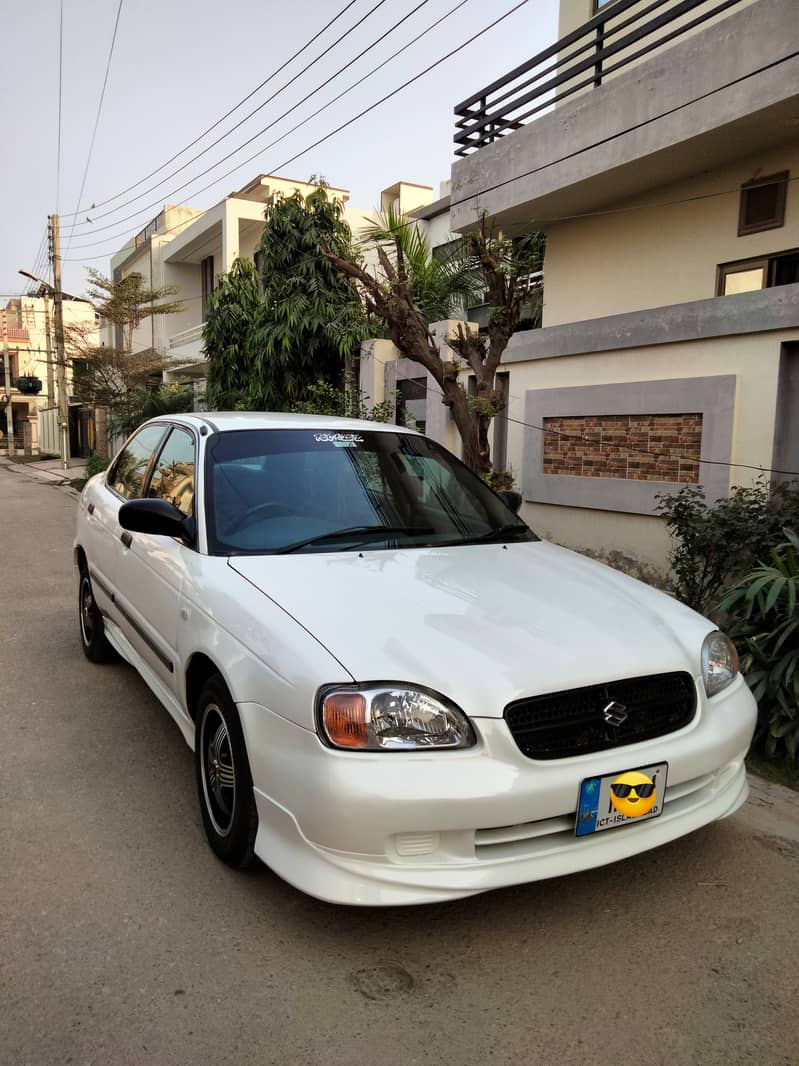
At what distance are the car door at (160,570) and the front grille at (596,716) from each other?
5.21ft

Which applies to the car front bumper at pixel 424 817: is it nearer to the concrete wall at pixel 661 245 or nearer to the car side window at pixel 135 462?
the car side window at pixel 135 462

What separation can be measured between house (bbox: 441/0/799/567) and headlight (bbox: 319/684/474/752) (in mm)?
5034

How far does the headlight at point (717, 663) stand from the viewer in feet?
9.38

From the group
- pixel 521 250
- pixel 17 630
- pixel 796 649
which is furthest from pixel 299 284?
pixel 796 649

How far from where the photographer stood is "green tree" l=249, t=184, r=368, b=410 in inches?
479

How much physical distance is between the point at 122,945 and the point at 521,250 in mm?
10213

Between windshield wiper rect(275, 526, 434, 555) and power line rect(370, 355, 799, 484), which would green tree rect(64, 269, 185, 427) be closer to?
power line rect(370, 355, 799, 484)

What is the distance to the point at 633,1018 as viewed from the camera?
7.23 ft

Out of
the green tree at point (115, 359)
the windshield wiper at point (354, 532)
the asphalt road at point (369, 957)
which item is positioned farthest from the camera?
the green tree at point (115, 359)

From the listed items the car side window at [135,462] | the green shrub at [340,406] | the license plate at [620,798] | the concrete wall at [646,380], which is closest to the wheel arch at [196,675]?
the license plate at [620,798]

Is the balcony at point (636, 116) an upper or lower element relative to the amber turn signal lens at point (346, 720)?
upper

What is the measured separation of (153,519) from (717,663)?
88.7 inches

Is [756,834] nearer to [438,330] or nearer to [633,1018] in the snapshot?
[633,1018]

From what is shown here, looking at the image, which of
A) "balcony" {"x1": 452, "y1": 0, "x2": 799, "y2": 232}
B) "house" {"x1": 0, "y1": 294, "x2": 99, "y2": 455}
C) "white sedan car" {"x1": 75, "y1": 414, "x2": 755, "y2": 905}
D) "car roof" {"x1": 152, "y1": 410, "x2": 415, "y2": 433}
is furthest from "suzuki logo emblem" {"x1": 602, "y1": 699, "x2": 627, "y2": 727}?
"house" {"x1": 0, "y1": 294, "x2": 99, "y2": 455}
